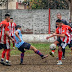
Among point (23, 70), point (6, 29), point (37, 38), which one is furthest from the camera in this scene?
point (37, 38)

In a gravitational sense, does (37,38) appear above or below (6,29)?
below

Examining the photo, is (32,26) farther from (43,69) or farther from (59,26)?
(43,69)

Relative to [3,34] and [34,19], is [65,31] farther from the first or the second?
[34,19]

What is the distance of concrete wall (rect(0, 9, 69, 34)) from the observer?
2269 cm

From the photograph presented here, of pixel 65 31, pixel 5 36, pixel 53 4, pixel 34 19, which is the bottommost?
pixel 34 19

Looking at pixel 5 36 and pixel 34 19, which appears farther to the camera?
pixel 34 19

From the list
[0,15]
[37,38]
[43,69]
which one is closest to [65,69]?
[43,69]

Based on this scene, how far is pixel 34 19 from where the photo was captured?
22.7 metres

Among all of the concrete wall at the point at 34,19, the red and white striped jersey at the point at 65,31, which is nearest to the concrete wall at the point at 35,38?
the concrete wall at the point at 34,19

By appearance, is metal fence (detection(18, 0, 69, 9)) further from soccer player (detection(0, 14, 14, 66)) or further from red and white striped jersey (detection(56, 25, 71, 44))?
soccer player (detection(0, 14, 14, 66))

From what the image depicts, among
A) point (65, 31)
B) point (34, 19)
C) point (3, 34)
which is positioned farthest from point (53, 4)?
point (3, 34)

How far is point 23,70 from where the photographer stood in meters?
9.48

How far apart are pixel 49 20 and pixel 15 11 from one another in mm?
2641

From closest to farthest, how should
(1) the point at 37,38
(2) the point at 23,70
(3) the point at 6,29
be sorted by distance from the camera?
(2) the point at 23,70 < (3) the point at 6,29 < (1) the point at 37,38
